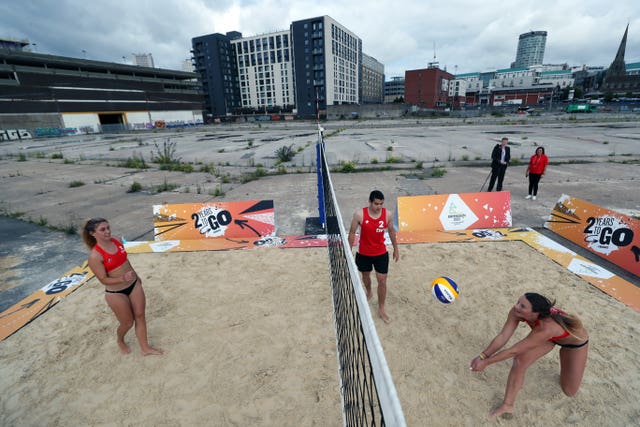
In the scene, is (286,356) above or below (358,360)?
below

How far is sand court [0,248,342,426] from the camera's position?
355 cm

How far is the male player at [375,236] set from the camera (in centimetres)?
469

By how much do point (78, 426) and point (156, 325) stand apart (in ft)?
5.72

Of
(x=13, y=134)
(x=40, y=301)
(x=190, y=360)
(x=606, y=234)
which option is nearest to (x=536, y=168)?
(x=606, y=234)

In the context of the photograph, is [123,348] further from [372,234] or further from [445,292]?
[445,292]

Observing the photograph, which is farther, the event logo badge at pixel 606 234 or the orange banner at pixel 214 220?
the orange banner at pixel 214 220

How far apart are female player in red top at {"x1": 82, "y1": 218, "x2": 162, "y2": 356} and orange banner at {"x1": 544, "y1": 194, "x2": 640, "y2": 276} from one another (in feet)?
30.3

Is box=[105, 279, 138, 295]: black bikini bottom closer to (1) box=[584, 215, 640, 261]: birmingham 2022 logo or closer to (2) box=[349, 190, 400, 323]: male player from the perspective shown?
(2) box=[349, 190, 400, 323]: male player

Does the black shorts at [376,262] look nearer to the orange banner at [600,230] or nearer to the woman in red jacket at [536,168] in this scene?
the orange banner at [600,230]

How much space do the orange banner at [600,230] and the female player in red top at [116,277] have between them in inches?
364

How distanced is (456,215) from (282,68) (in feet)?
355

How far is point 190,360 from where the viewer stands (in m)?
4.29

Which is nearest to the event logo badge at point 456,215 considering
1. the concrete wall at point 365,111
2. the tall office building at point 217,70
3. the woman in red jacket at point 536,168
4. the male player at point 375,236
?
the woman in red jacket at point 536,168

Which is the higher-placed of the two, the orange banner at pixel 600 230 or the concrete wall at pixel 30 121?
the concrete wall at pixel 30 121
